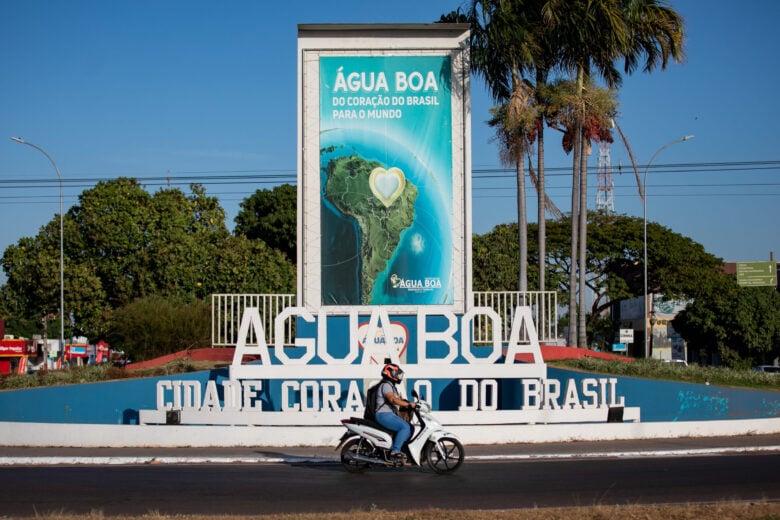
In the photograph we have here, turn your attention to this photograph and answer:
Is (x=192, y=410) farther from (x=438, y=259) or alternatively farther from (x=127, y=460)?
(x=438, y=259)

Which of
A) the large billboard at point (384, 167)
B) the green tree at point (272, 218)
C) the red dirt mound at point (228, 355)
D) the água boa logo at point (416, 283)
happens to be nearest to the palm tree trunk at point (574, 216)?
the red dirt mound at point (228, 355)

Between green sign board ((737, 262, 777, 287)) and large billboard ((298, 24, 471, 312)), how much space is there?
36.0 meters

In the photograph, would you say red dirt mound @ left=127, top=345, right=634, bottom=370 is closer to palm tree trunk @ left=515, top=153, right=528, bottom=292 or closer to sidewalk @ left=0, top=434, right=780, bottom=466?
palm tree trunk @ left=515, top=153, right=528, bottom=292

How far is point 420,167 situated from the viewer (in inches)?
1021

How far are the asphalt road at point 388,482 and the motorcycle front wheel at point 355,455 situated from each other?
0.50ft

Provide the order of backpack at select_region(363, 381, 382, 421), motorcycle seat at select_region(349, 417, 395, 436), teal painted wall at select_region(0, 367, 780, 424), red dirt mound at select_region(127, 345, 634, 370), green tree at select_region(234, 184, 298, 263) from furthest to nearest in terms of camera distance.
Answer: green tree at select_region(234, 184, 298, 263) → red dirt mound at select_region(127, 345, 634, 370) → teal painted wall at select_region(0, 367, 780, 424) → backpack at select_region(363, 381, 382, 421) → motorcycle seat at select_region(349, 417, 395, 436)

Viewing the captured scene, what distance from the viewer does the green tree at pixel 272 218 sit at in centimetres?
6962

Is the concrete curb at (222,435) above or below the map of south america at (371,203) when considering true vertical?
below

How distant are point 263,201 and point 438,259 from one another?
4745 centimetres

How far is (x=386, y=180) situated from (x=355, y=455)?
11.7 meters

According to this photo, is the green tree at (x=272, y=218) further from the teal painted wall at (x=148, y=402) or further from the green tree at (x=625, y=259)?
the teal painted wall at (x=148, y=402)

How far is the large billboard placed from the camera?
25.8 m

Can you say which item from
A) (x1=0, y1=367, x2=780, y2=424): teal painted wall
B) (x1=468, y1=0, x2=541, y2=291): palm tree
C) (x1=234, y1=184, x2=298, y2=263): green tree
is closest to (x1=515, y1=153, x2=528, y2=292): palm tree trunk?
(x1=468, y1=0, x2=541, y2=291): palm tree

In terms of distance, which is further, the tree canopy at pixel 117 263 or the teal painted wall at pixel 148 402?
the tree canopy at pixel 117 263
